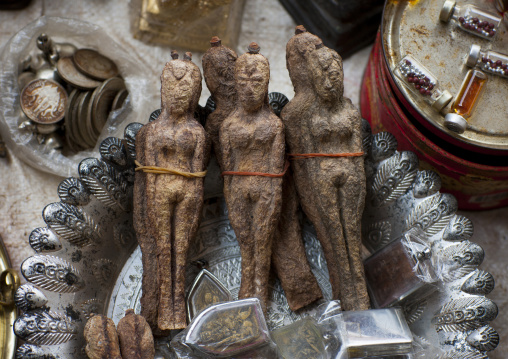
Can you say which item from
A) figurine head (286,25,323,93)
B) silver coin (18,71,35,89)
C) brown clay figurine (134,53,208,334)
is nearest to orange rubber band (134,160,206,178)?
brown clay figurine (134,53,208,334)

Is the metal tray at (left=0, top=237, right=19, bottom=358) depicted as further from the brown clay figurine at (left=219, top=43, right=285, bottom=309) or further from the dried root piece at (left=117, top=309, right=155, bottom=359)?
the brown clay figurine at (left=219, top=43, right=285, bottom=309)

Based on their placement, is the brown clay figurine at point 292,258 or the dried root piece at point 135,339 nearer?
the dried root piece at point 135,339

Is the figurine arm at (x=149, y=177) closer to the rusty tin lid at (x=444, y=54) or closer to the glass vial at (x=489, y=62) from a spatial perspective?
the rusty tin lid at (x=444, y=54)

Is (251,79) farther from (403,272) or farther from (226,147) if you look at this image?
(403,272)

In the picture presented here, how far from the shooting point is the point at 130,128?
130 centimetres

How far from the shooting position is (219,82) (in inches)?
51.0

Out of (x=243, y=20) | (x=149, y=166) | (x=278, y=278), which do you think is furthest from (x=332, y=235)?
(x=243, y=20)

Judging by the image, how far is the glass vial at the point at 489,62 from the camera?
1.36 meters

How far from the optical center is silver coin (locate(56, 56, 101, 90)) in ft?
5.22

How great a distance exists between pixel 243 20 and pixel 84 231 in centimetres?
98

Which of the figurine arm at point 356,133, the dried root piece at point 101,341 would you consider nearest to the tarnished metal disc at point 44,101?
the dried root piece at point 101,341

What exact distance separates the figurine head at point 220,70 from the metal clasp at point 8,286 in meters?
0.74

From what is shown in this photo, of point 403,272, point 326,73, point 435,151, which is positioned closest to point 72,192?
point 326,73

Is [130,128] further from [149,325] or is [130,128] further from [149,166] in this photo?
[149,325]
